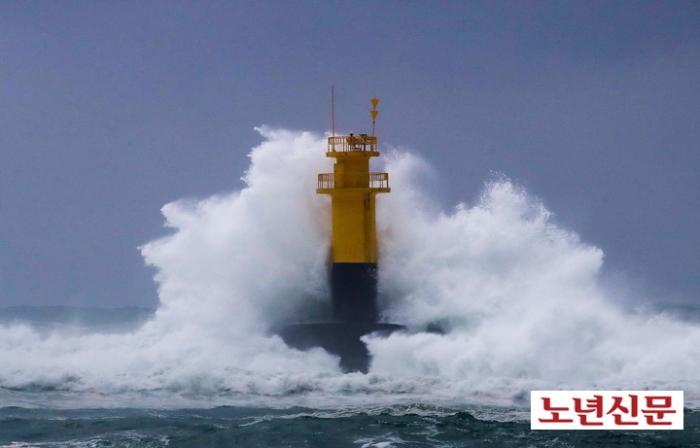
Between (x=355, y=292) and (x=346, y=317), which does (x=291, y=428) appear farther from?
(x=355, y=292)

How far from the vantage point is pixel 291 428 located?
2016cm

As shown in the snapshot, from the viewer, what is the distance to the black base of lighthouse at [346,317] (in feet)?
85.4

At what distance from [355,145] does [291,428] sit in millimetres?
8407

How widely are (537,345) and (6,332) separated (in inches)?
654

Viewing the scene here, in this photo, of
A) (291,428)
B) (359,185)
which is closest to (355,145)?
(359,185)

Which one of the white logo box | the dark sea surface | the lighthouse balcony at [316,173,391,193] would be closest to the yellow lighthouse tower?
the lighthouse balcony at [316,173,391,193]

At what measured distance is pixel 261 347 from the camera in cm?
2625

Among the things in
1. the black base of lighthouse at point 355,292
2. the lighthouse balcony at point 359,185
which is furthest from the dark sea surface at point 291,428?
the lighthouse balcony at point 359,185

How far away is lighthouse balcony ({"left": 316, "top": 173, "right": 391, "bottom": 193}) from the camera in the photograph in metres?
26.3

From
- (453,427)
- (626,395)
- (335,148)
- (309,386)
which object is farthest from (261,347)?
(626,395)

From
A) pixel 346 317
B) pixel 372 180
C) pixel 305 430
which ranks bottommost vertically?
pixel 305 430

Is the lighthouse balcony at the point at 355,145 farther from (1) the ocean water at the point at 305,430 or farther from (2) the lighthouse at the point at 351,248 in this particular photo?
(1) the ocean water at the point at 305,430

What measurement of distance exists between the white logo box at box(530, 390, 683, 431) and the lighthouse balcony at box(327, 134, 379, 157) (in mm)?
8014

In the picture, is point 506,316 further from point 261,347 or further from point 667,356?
point 261,347
